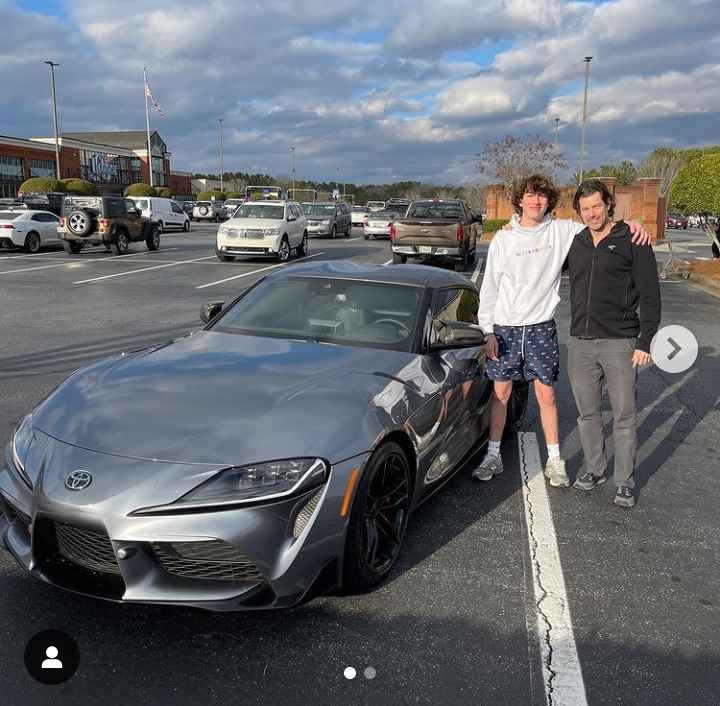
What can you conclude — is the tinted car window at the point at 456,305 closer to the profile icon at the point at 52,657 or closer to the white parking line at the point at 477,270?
the profile icon at the point at 52,657

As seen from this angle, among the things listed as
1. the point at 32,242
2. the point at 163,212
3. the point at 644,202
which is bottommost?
the point at 32,242

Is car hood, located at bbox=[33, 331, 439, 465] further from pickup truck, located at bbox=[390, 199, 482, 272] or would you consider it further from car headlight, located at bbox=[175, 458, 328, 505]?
pickup truck, located at bbox=[390, 199, 482, 272]

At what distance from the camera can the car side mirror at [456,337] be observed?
165 inches

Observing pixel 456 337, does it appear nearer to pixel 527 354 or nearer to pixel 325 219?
pixel 527 354

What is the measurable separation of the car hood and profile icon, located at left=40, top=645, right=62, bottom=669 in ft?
2.51

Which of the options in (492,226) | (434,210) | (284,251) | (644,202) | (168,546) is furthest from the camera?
(492,226)

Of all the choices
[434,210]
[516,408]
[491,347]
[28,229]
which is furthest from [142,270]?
[491,347]

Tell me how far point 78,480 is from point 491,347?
263 centimetres

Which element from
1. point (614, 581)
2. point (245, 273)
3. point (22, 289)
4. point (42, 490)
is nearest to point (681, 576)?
point (614, 581)

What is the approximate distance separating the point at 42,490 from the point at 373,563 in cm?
140

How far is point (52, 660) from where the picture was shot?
2.73 meters

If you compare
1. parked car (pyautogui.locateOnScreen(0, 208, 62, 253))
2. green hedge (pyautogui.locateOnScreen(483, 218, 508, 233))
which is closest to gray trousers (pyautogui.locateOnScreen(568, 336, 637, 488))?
parked car (pyautogui.locateOnScreen(0, 208, 62, 253))

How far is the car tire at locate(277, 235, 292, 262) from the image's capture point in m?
21.0

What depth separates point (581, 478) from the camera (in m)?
4.65
